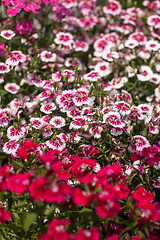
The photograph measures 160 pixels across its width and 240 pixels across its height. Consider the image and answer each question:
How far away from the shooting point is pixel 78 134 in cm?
229

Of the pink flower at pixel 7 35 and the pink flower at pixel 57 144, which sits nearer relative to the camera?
the pink flower at pixel 57 144

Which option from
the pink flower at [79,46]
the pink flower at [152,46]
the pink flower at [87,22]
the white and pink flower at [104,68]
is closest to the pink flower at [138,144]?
the white and pink flower at [104,68]

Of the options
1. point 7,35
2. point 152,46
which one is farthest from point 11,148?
point 152,46

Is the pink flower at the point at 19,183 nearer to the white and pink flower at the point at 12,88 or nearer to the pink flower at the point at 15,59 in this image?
the pink flower at the point at 15,59

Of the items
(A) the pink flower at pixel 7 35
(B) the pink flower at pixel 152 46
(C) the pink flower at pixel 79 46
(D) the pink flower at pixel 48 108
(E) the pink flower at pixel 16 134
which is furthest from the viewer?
(C) the pink flower at pixel 79 46

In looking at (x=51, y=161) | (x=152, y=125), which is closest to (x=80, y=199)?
(x=51, y=161)

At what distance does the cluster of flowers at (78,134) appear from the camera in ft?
4.70

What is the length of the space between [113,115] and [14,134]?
2.67 feet

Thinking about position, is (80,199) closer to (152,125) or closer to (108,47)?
(152,125)

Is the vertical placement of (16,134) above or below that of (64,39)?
below

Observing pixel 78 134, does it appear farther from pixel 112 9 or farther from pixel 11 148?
pixel 112 9

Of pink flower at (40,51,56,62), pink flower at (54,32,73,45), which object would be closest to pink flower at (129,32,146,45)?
pink flower at (54,32,73,45)

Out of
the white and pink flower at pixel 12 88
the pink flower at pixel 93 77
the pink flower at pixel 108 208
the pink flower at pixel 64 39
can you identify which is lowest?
the white and pink flower at pixel 12 88

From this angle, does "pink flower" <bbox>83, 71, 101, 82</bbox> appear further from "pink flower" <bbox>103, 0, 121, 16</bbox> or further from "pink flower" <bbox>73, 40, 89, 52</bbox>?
"pink flower" <bbox>103, 0, 121, 16</bbox>
